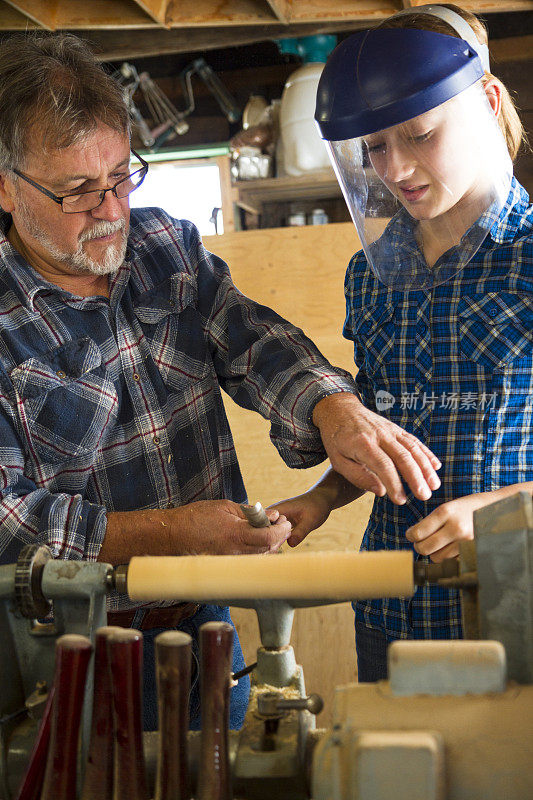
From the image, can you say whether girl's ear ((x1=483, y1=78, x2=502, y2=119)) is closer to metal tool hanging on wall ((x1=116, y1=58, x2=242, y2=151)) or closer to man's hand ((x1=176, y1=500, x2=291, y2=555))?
man's hand ((x1=176, y1=500, x2=291, y2=555))

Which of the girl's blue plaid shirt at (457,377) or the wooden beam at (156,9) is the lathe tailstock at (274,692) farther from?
the wooden beam at (156,9)

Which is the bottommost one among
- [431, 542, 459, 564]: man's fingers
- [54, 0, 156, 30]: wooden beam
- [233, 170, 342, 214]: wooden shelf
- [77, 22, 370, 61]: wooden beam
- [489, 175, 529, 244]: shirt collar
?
[431, 542, 459, 564]: man's fingers

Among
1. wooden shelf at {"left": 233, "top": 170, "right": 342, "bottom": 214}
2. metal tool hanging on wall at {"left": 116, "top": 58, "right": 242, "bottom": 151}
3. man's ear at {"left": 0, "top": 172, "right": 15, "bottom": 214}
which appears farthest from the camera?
metal tool hanging on wall at {"left": 116, "top": 58, "right": 242, "bottom": 151}

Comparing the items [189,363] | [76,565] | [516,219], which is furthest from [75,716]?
[516,219]

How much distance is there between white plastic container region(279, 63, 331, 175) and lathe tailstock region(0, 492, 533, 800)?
240cm

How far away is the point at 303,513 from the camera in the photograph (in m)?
1.50

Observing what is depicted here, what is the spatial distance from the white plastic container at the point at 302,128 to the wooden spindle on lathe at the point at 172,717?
2535 millimetres

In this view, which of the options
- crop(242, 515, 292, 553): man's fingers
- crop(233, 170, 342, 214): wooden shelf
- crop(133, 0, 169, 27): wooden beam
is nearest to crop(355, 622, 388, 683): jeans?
crop(242, 515, 292, 553): man's fingers

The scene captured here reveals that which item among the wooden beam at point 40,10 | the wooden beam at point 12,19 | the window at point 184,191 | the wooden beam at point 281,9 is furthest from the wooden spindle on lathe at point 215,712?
the window at point 184,191

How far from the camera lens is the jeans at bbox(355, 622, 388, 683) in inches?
60.8

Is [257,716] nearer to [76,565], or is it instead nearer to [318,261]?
[76,565]

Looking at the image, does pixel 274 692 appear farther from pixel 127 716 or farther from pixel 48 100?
pixel 48 100

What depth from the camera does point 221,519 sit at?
1.35m

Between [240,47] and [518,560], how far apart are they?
138 inches
